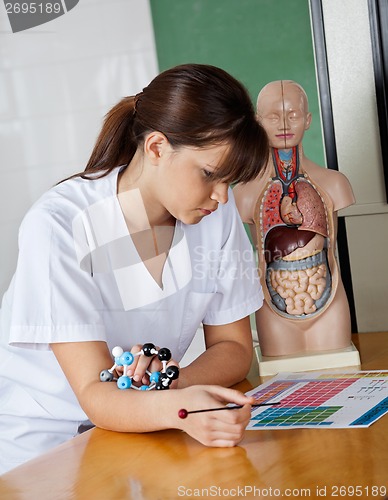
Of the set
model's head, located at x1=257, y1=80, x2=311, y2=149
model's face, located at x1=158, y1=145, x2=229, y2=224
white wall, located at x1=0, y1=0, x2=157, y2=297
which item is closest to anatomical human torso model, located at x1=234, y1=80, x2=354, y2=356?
model's head, located at x1=257, y1=80, x2=311, y2=149

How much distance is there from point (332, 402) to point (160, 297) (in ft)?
1.22

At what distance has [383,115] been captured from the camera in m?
1.92

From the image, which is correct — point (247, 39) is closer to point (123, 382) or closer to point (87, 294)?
point (87, 294)

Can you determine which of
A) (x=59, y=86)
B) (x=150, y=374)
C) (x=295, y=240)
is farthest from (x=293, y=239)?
(x=59, y=86)

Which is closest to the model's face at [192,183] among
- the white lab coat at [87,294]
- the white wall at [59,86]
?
the white lab coat at [87,294]

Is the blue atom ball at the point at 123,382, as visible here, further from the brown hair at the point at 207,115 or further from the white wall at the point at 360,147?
the white wall at the point at 360,147

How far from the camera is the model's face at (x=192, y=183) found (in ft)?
4.36

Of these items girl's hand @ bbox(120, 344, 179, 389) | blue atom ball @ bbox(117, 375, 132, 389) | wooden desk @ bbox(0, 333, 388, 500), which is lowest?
wooden desk @ bbox(0, 333, 388, 500)

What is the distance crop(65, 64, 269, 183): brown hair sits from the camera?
52.3 inches

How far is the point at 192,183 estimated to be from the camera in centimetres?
135

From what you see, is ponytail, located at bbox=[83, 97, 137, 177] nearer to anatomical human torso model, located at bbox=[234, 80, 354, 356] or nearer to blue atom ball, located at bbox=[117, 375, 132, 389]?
anatomical human torso model, located at bbox=[234, 80, 354, 356]

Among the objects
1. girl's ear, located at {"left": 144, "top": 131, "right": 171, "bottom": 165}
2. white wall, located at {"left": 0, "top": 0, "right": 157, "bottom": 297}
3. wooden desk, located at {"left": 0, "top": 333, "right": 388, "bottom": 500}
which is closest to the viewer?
wooden desk, located at {"left": 0, "top": 333, "right": 388, "bottom": 500}

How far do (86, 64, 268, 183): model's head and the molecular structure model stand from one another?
0.31 meters

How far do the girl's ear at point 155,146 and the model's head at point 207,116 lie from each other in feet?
0.04
